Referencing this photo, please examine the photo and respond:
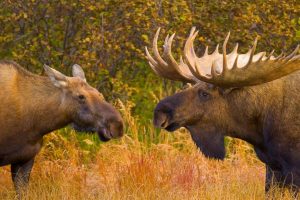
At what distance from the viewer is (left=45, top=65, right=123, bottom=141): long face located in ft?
31.3

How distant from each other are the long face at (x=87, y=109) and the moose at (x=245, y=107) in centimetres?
78

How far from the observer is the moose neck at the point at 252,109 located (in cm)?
884

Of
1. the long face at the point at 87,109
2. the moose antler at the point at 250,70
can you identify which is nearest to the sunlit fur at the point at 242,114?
the moose antler at the point at 250,70

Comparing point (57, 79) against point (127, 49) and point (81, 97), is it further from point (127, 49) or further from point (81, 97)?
point (127, 49)

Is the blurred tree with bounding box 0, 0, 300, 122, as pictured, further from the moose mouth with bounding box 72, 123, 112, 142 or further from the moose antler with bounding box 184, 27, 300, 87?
the moose antler with bounding box 184, 27, 300, 87

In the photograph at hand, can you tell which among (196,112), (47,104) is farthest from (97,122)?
(196,112)

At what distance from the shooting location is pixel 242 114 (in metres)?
8.91

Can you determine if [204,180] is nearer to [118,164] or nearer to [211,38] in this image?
[118,164]

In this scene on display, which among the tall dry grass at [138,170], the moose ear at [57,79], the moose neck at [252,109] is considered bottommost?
the tall dry grass at [138,170]

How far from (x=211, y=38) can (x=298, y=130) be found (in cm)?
380

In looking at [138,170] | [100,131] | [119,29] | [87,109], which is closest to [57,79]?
[87,109]

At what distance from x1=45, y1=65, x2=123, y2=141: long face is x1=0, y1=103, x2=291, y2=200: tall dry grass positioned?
573 millimetres

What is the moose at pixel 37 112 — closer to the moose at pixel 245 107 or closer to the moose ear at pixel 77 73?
the moose ear at pixel 77 73

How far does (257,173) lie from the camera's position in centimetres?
1069
